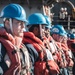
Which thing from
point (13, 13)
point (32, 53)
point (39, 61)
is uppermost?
point (13, 13)

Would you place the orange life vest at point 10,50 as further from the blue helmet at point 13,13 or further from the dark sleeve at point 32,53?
the dark sleeve at point 32,53

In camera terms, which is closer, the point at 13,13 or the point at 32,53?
the point at 13,13

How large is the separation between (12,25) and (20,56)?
0.40 m

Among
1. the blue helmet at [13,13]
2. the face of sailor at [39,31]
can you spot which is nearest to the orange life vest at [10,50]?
the blue helmet at [13,13]

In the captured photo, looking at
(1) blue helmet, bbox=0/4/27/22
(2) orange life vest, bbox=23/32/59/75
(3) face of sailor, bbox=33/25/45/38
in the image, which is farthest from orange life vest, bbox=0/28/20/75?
(3) face of sailor, bbox=33/25/45/38

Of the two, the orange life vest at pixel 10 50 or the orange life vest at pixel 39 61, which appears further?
the orange life vest at pixel 39 61

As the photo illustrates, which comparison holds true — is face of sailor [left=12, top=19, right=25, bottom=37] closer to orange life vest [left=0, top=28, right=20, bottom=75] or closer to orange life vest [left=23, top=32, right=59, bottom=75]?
orange life vest [left=0, top=28, right=20, bottom=75]

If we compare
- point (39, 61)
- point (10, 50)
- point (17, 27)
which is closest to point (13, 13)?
point (17, 27)

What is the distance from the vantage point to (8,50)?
4.69 m

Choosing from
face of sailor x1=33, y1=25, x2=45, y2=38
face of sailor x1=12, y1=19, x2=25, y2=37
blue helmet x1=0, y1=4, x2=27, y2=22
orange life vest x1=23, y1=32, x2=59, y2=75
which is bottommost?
orange life vest x1=23, y1=32, x2=59, y2=75

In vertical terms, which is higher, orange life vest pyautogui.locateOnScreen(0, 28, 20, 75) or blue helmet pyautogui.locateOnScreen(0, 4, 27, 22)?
blue helmet pyautogui.locateOnScreen(0, 4, 27, 22)

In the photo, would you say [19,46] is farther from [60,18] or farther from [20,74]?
[60,18]

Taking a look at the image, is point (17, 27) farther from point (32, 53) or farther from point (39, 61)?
point (39, 61)

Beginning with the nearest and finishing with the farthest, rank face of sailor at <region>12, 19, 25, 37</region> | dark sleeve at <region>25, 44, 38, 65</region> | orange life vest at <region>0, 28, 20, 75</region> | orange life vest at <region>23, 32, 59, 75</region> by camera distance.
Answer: orange life vest at <region>0, 28, 20, 75</region> → face of sailor at <region>12, 19, 25, 37</region> → dark sleeve at <region>25, 44, 38, 65</region> → orange life vest at <region>23, 32, 59, 75</region>
